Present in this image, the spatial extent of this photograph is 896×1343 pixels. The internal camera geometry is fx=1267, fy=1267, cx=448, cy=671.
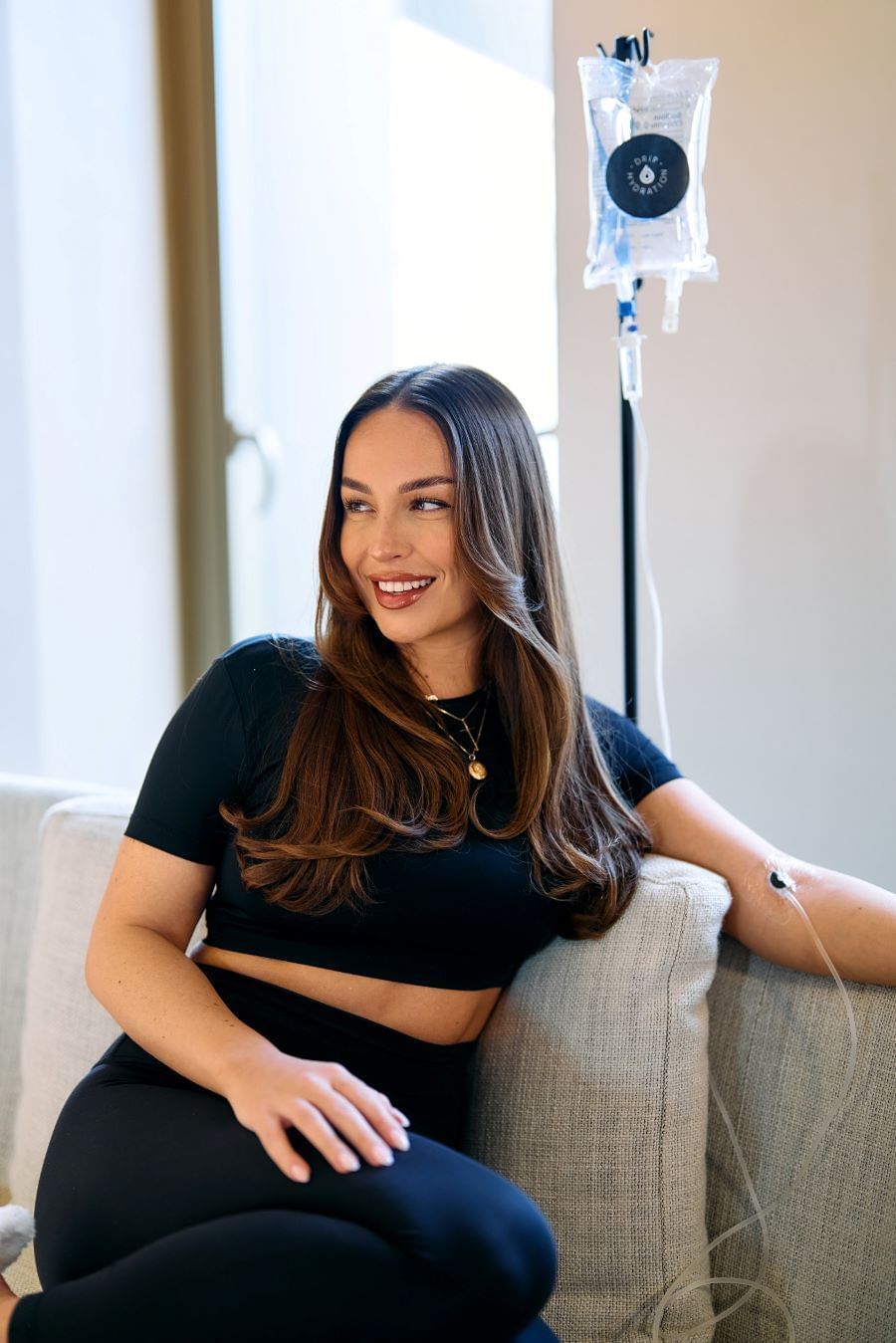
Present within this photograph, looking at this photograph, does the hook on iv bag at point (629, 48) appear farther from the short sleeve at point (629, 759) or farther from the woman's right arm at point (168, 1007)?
the woman's right arm at point (168, 1007)

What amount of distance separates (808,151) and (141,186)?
4.28 ft

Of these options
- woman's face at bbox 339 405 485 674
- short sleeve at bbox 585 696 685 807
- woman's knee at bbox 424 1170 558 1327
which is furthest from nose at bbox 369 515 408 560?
woman's knee at bbox 424 1170 558 1327

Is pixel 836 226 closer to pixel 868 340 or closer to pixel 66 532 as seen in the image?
pixel 868 340

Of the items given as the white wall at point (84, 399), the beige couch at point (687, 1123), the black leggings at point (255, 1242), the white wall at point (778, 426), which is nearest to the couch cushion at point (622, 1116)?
the beige couch at point (687, 1123)

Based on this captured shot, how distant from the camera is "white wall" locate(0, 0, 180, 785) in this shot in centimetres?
220

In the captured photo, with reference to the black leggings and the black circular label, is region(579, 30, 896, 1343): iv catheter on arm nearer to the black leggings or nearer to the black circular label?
the black circular label

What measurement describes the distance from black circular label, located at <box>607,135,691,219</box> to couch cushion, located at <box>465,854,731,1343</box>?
0.86 metres

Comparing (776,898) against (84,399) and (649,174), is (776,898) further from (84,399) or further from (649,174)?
(84,399)

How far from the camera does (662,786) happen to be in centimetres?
153

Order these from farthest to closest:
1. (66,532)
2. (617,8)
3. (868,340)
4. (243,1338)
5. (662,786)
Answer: (66,532), (617,8), (868,340), (662,786), (243,1338)

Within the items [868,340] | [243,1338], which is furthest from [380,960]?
[868,340]

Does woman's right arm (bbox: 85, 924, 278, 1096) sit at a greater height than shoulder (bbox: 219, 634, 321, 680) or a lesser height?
lesser

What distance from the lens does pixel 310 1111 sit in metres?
1.07

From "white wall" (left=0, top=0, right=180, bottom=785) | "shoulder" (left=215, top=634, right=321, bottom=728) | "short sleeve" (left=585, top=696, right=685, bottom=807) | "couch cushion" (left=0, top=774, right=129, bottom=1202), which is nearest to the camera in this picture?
"shoulder" (left=215, top=634, right=321, bottom=728)
